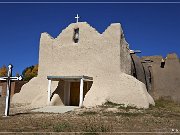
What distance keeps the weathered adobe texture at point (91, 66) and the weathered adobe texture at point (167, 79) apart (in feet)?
29.1

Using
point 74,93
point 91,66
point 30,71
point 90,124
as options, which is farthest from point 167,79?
point 30,71

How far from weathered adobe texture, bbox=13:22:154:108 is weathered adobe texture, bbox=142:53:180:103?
29.1 feet

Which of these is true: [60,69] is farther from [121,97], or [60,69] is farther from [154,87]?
[154,87]

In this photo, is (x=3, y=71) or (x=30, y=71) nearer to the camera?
(x=30, y=71)

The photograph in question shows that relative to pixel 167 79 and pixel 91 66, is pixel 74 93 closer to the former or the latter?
pixel 91 66

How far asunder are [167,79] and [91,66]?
13133 mm

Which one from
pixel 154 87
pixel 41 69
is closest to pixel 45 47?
pixel 41 69

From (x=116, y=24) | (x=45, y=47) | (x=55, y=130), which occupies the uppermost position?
(x=116, y=24)

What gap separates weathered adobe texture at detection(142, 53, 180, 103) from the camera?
1275 inches

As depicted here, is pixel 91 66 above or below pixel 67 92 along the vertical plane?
above

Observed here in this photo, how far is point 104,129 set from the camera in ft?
32.8

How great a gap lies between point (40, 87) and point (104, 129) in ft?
52.2

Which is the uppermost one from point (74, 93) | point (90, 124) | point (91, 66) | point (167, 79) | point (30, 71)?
point (30, 71)

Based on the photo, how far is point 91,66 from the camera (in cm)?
2372
